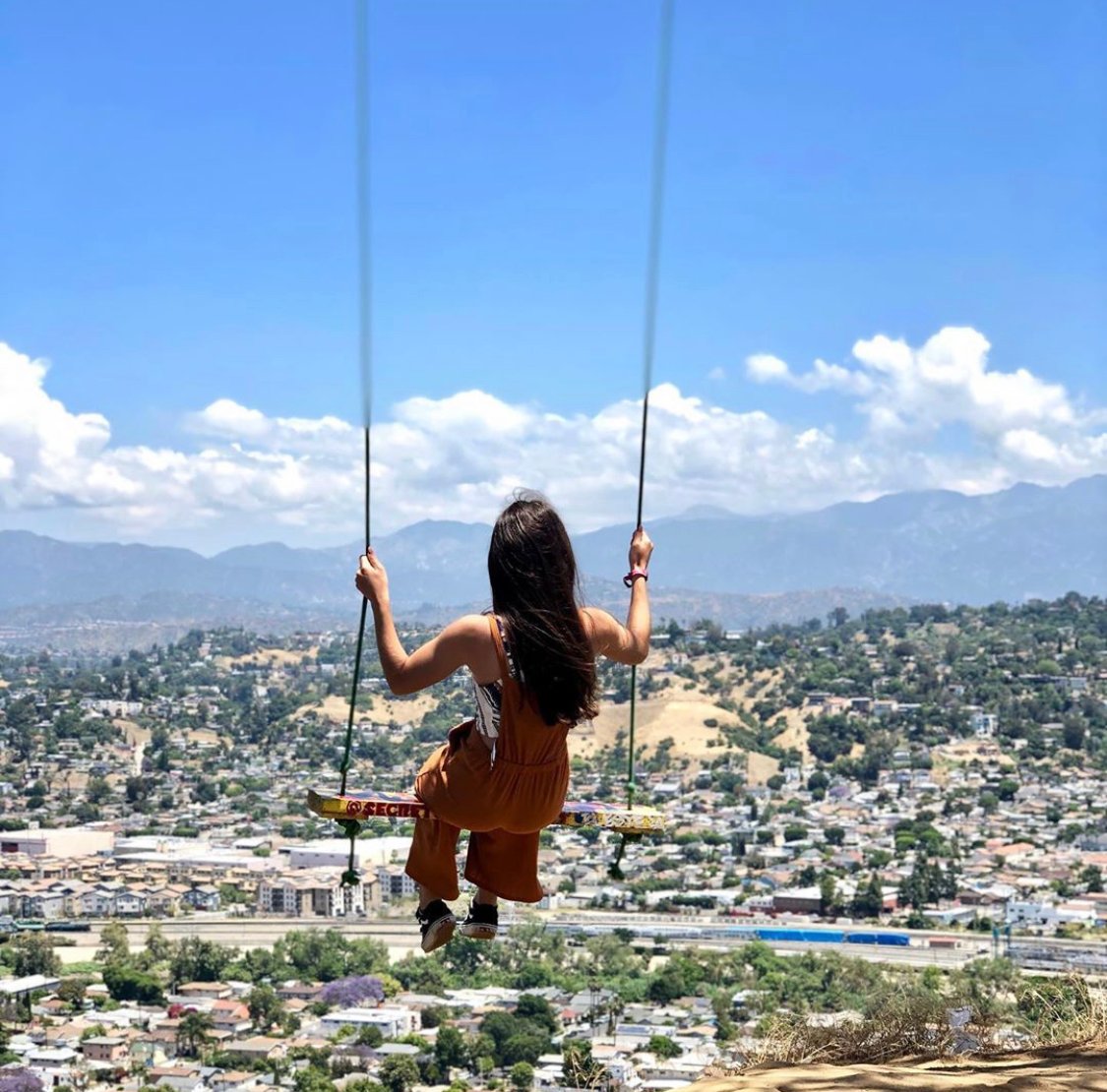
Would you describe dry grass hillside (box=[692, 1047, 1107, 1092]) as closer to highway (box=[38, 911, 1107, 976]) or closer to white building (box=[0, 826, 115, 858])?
highway (box=[38, 911, 1107, 976])

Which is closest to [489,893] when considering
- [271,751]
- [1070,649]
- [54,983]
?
[54,983]

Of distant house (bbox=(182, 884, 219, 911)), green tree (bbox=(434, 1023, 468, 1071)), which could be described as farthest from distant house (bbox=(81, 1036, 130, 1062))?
distant house (bbox=(182, 884, 219, 911))

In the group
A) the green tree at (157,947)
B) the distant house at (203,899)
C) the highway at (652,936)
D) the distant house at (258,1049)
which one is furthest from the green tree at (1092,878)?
the distant house at (258,1049)

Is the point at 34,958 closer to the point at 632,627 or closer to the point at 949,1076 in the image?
the point at 949,1076

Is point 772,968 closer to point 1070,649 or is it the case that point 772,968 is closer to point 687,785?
point 687,785

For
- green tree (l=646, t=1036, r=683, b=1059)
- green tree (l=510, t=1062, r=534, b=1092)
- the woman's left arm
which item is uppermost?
the woman's left arm

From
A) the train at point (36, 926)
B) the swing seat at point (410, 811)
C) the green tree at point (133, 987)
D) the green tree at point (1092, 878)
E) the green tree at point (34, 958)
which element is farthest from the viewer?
the green tree at point (1092, 878)

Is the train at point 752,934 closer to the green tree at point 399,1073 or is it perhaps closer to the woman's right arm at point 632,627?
the green tree at point 399,1073
